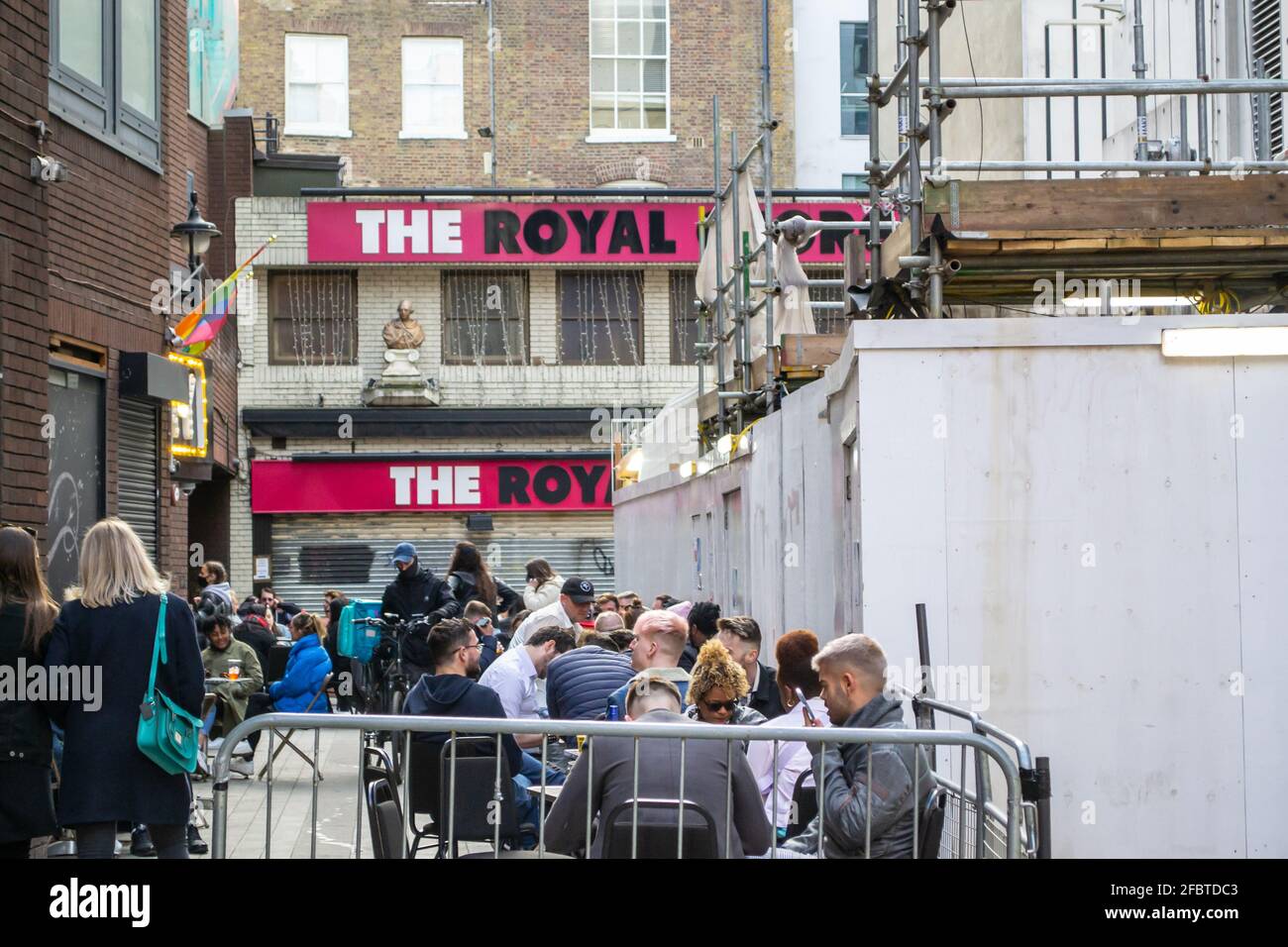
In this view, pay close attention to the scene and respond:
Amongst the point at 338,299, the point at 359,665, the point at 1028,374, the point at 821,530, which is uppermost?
the point at 338,299

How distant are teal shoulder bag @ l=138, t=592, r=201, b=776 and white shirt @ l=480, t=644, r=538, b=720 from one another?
315cm

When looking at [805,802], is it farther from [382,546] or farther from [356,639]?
[382,546]

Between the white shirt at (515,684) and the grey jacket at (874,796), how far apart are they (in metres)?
4.23

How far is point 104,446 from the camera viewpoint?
13.7 m

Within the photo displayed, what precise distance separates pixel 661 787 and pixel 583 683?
3418mm

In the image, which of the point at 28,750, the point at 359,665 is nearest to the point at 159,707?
the point at 28,750

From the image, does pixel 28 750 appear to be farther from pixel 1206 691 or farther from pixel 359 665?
pixel 359 665

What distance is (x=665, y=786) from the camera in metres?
6.11

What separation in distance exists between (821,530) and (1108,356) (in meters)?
2.90

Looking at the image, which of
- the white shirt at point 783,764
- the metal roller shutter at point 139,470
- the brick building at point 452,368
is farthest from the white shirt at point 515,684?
→ the brick building at point 452,368

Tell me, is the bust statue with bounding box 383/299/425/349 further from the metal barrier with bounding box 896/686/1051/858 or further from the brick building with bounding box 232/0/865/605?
the metal barrier with bounding box 896/686/1051/858

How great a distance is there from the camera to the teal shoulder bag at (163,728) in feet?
23.1

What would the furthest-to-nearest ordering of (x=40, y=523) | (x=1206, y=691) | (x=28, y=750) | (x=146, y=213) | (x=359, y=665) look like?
(x=359, y=665) < (x=146, y=213) < (x=40, y=523) < (x=1206, y=691) < (x=28, y=750)

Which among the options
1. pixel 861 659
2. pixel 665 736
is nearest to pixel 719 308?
pixel 861 659
